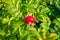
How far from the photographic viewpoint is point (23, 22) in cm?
200

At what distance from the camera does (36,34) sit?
1.97 m

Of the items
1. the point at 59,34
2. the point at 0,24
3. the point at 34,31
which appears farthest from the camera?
the point at 59,34

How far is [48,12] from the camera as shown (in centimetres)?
228

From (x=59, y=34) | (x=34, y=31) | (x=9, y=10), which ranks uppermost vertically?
(x=9, y=10)

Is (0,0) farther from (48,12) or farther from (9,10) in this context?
(48,12)

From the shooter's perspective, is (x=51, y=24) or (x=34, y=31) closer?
(x=34, y=31)

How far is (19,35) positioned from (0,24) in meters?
0.23

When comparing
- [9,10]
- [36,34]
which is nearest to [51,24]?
[36,34]

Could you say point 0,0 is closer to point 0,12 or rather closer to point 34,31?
point 0,12

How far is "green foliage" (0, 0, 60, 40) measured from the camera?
6.41ft

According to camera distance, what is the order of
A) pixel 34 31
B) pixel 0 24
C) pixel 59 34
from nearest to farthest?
1. pixel 34 31
2. pixel 0 24
3. pixel 59 34

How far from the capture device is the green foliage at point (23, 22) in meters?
1.95

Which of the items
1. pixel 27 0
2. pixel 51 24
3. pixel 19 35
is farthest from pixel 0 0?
pixel 51 24

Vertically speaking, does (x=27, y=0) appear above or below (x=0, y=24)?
above
